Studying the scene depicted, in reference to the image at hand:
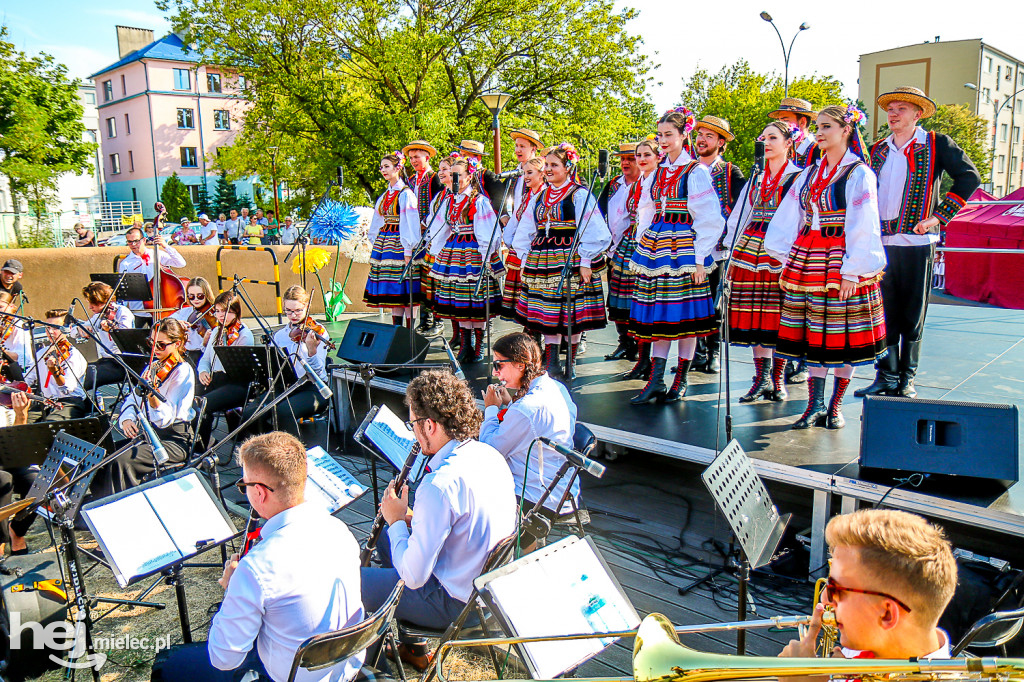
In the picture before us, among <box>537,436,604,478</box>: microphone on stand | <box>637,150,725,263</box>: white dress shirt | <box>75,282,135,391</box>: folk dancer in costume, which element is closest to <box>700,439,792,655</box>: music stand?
<box>537,436,604,478</box>: microphone on stand

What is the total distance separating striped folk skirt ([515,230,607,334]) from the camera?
559 cm

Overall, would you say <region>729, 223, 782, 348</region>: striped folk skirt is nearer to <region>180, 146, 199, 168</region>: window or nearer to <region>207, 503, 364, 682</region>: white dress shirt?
<region>207, 503, 364, 682</region>: white dress shirt

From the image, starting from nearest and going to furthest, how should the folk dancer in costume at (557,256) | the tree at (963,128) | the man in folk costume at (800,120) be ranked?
the man in folk costume at (800,120), the folk dancer in costume at (557,256), the tree at (963,128)

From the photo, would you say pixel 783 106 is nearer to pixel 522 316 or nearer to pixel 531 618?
pixel 522 316

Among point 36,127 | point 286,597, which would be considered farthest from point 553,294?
point 36,127

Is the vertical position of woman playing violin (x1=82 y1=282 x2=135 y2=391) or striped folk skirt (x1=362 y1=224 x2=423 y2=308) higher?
striped folk skirt (x1=362 y1=224 x2=423 y2=308)

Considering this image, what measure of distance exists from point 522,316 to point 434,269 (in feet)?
3.60

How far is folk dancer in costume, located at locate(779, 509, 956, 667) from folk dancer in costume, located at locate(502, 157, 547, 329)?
4452 mm

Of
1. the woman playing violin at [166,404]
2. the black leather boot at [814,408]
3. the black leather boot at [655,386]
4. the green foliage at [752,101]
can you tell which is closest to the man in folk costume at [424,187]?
the woman playing violin at [166,404]

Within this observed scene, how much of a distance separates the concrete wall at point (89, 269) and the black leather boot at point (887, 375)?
8980 millimetres

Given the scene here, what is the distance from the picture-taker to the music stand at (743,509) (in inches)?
102

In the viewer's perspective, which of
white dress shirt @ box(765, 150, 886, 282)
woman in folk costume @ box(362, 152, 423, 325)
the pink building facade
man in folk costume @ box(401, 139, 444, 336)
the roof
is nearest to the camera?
white dress shirt @ box(765, 150, 886, 282)

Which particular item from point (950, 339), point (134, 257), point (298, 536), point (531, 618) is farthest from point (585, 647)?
point (134, 257)

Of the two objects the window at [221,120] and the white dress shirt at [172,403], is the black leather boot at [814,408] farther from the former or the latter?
the window at [221,120]
